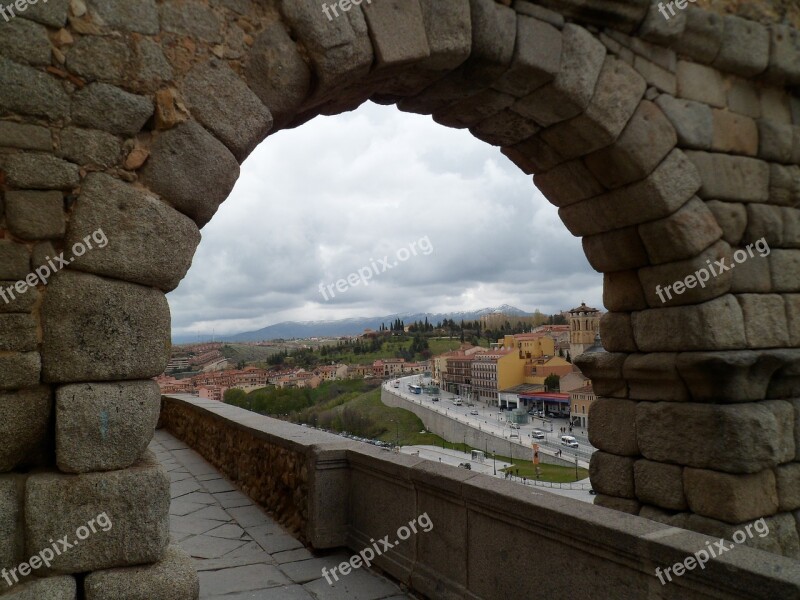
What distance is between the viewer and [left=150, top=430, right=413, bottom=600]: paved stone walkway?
3.34 metres

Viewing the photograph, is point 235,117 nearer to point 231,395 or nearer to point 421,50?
point 421,50

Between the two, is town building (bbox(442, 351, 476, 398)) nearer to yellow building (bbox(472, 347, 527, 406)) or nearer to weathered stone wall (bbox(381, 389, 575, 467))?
yellow building (bbox(472, 347, 527, 406))

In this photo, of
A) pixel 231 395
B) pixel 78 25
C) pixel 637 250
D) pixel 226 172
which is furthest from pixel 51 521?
pixel 231 395

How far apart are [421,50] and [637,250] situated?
237 centimetres

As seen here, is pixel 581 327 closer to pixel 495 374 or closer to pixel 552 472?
pixel 552 472

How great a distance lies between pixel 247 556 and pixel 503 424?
17.0 feet

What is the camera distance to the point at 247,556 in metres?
3.96

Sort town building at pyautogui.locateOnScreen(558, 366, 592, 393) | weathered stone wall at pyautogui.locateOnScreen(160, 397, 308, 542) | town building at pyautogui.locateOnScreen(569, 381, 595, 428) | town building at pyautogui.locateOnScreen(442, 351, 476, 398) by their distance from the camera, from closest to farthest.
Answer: weathered stone wall at pyautogui.locateOnScreen(160, 397, 308, 542)
town building at pyautogui.locateOnScreen(569, 381, 595, 428)
town building at pyautogui.locateOnScreen(558, 366, 592, 393)
town building at pyautogui.locateOnScreen(442, 351, 476, 398)

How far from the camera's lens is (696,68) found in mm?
4520

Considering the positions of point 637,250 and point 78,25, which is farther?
point 637,250

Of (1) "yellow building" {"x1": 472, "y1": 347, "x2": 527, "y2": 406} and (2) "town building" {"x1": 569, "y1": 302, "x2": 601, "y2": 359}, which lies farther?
(1) "yellow building" {"x1": 472, "y1": 347, "x2": 527, "y2": 406}

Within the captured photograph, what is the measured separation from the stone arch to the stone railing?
1.49 meters

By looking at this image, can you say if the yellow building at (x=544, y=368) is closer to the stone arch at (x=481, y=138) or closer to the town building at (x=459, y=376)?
the town building at (x=459, y=376)

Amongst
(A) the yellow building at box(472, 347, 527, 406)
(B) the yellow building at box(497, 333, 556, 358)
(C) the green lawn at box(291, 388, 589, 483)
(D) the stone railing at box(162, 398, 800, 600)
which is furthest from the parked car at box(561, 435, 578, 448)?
(B) the yellow building at box(497, 333, 556, 358)
